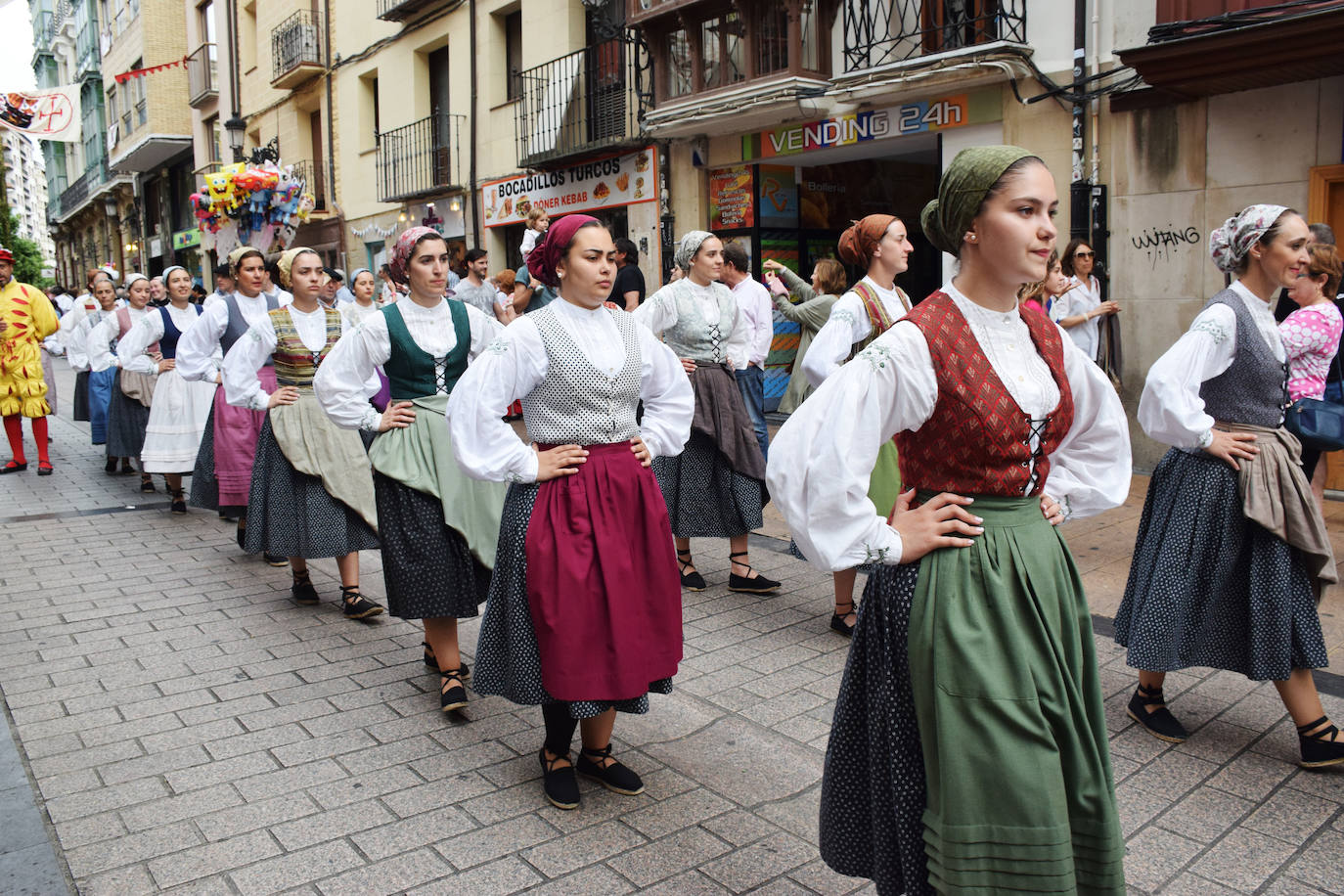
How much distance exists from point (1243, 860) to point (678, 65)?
11368 millimetres

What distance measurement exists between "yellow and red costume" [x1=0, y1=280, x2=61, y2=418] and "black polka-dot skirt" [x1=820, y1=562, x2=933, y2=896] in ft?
33.6

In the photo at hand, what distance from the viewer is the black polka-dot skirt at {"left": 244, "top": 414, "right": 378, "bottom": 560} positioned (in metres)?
5.60

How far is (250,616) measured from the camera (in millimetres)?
5586

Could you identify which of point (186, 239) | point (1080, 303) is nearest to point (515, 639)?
point (1080, 303)

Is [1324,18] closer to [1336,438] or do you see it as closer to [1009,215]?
[1336,438]

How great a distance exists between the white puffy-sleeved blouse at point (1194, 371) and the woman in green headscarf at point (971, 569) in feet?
4.67

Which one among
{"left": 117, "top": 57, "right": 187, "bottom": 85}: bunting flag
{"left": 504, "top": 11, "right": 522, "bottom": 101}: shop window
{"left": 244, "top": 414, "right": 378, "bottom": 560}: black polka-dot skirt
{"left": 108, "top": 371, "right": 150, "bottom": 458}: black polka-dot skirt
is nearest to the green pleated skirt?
{"left": 244, "top": 414, "right": 378, "bottom": 560}: black polka-dot skirt

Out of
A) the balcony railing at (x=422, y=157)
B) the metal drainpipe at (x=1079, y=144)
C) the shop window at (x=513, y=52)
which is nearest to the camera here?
the metal drainpipe at (x=1079, y=144)

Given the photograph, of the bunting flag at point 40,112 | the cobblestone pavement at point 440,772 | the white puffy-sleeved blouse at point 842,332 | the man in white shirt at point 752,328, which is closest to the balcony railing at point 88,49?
the bunting flag at point 40,112

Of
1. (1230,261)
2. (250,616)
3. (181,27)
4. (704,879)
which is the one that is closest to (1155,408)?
(1230,261)

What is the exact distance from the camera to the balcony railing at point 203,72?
27781mm

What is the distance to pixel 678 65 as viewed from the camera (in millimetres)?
12758

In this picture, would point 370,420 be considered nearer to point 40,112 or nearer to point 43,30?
point 40,112

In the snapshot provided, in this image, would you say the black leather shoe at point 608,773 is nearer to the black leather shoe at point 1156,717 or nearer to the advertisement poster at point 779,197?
the black leather shoe at point 1156,717
